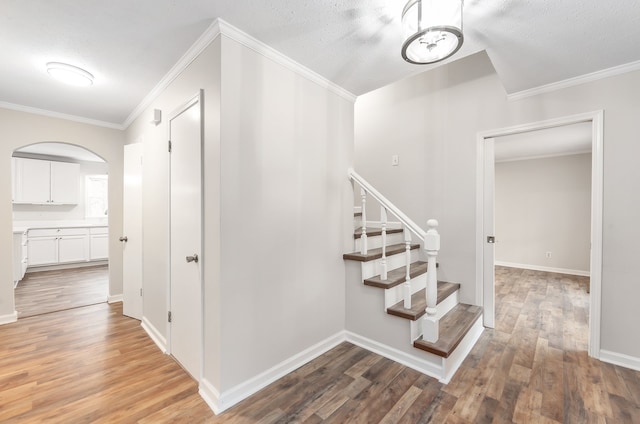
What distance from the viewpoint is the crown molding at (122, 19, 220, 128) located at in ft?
5.39

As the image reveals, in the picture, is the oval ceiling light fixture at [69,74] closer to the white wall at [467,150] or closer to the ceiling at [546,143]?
the white wall at [467,150]

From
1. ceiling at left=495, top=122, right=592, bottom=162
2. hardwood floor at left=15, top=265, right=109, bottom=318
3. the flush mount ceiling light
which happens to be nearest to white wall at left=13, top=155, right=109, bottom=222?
hardwood floor at left=15, top=265, right=109, bottom=318

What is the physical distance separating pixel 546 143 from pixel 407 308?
167 inches

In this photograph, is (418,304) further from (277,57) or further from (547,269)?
(547,269)

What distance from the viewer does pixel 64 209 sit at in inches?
224

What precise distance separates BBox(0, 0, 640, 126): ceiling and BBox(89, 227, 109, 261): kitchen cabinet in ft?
13.7

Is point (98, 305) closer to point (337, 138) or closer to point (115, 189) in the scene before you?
point (115, 189)

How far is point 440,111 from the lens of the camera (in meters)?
2.93

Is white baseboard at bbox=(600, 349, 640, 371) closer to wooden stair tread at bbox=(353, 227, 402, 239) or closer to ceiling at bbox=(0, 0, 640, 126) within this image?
wooden stair tread at bbox=(353, 227, 402, 239)

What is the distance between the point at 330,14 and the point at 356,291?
2.10 m

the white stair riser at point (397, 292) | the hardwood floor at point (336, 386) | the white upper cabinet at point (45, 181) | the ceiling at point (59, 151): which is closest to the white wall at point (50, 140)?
the hardwood floor at point (336, 386)

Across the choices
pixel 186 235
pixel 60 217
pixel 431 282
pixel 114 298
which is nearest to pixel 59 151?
pixel 60 217

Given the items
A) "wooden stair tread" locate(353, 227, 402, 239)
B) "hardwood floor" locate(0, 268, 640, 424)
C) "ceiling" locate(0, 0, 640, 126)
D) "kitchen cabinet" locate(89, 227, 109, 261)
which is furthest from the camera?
"kitchen cabinet" locate(89, 227, 109, 261)

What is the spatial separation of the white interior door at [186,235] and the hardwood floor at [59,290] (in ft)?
7.71
